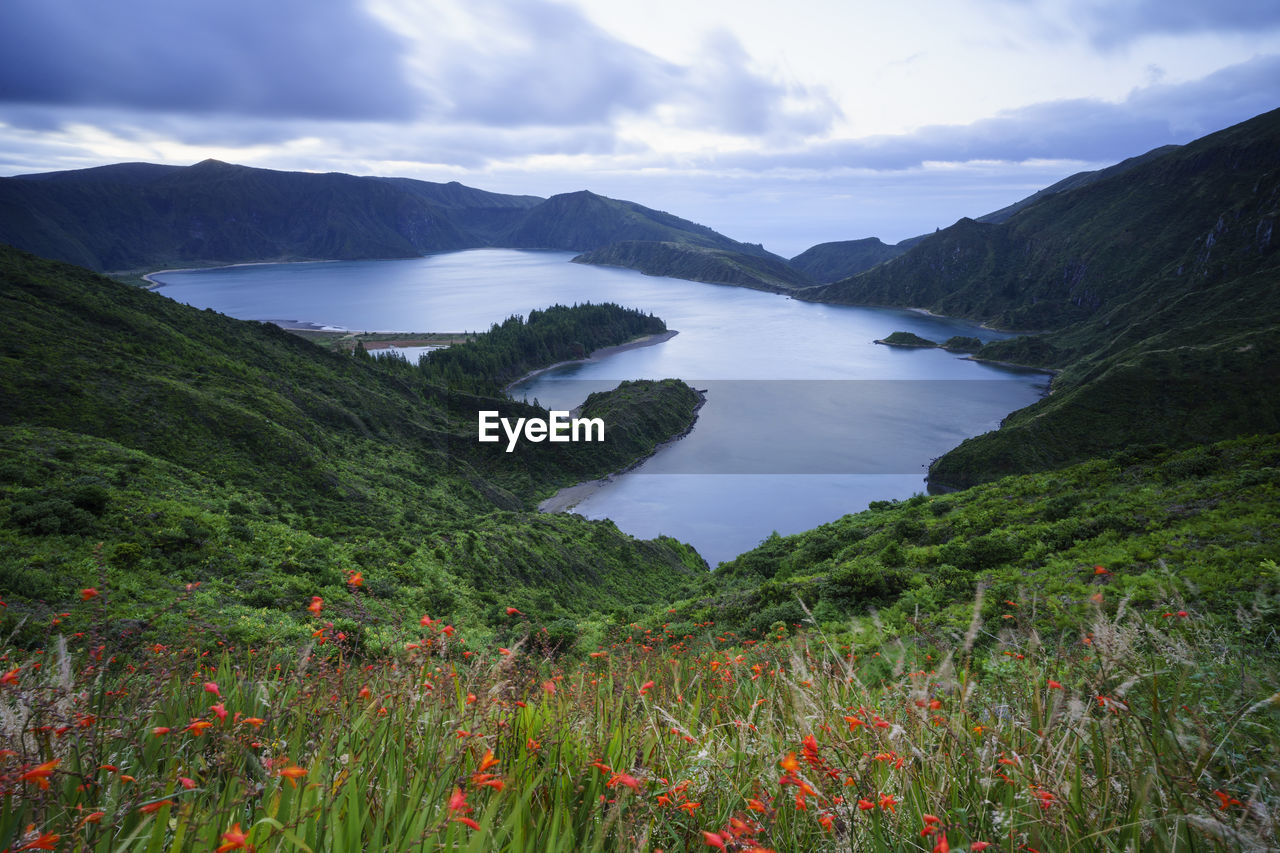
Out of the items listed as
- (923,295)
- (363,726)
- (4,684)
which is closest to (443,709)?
(363,726)

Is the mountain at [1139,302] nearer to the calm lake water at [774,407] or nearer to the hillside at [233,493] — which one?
the calm lake water at [774,407]

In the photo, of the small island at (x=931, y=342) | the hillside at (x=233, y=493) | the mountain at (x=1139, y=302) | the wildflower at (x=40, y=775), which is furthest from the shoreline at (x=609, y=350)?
the wildflower at (x=40, y=775)

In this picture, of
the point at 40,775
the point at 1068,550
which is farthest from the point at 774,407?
the point at 40,775

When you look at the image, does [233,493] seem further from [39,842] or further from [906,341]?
[906,341]

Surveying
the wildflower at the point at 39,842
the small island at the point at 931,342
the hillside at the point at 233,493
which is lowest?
the hillside at the point at 233,493

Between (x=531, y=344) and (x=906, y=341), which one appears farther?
(x=906, y=341)

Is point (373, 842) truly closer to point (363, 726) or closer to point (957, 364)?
point (363, 726)
